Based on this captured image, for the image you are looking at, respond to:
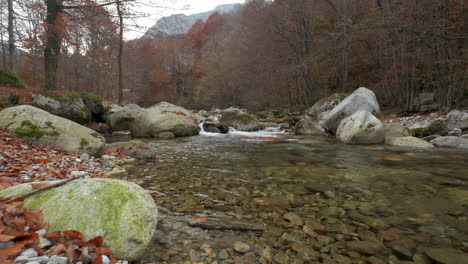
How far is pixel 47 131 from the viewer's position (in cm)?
461

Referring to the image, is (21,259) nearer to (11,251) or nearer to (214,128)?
(11,251)

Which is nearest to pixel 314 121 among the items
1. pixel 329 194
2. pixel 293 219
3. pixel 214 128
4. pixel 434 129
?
pixel 434 129

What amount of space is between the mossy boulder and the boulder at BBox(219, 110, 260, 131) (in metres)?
6.71

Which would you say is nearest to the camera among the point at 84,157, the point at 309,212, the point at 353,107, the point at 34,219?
the point at 34,219

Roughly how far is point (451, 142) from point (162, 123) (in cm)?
955

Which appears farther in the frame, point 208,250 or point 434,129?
point 434,129

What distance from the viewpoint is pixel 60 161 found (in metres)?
3.79

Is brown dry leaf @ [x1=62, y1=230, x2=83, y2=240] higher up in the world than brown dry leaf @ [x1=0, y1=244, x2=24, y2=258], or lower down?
lower down

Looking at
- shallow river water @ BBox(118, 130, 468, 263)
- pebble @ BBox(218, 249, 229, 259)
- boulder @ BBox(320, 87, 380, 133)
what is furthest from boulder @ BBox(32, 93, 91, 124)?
boulder @ BBox(320, 87, 380, 133)

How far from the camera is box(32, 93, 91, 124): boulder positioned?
7.86 m

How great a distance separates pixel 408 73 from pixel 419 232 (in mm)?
13466

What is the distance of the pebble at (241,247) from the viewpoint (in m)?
1.86

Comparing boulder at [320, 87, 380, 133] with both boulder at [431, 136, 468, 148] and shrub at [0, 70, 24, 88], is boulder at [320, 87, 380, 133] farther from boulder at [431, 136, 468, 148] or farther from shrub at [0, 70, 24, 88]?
shrub at [0, 70, 24, 88]

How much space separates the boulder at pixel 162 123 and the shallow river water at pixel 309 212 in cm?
532
